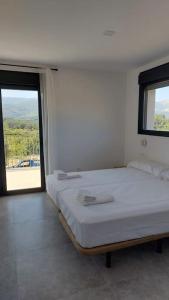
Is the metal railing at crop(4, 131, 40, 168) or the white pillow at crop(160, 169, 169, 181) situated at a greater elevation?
the metal railing at crop(4, 131, 40, 168)

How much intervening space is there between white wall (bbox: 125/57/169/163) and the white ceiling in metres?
0.63

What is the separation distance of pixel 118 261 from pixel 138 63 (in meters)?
3.23

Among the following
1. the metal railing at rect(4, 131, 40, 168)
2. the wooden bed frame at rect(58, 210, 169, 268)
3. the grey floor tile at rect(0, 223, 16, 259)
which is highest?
the metal railing at rect(4, 131, 40, 168)

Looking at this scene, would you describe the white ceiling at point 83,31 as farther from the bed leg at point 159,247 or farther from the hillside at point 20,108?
the bed leg at point 159,247

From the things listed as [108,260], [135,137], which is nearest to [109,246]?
[108,260]

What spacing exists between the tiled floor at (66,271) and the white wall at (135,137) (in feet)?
5.22

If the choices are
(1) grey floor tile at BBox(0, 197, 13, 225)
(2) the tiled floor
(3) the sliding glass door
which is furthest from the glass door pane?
(2) the tiled floor

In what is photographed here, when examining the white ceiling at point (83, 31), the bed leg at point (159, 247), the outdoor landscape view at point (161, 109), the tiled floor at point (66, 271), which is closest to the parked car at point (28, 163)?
the tiled floor at point (66, 271)

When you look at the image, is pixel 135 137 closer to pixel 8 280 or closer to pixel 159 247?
pixel 159 247

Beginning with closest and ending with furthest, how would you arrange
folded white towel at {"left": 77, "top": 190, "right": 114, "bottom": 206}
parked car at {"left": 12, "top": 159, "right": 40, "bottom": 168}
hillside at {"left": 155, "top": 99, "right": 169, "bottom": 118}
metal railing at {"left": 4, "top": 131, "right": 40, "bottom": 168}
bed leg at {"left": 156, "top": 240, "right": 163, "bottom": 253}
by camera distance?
folded white towel at {"left": 77, "top": 190, "right": 114, "bottom": 206}, bed leg at {"left": 156, "top": 240, "right": 163, "bottom": 253}, hillside at {"left": 155, "top": 99, "right": 169, "bottom": 118}, metal railing at {"left": 4, "top": 131, "right": 40, "bottom": 168}, parked car at {"left": 12, "top": 159, "right": 40, "bottom": 168}

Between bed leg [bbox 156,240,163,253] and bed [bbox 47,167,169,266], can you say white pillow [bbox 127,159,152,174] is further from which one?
bed leg [bbox 156,240,163,253]

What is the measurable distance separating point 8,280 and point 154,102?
11.3ft

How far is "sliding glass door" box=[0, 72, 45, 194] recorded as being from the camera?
383 centimetres

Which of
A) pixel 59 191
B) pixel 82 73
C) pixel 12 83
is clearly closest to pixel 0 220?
pixel 59 191
